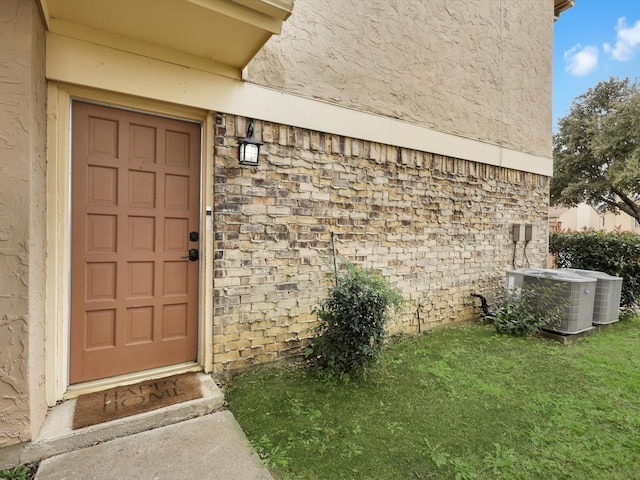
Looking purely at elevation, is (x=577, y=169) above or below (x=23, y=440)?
above

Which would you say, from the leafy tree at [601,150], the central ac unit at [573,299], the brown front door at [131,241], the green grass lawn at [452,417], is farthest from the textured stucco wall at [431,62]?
the leafy tree at [601,150]

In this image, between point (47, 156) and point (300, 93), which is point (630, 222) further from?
point (47, 156)

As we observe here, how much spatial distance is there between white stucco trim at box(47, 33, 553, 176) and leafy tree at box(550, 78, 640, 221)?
14.3 m

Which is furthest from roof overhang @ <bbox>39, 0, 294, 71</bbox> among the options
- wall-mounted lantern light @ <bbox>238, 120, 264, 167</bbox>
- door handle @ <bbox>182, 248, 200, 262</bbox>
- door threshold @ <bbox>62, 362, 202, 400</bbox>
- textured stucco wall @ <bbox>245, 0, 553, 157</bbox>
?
door threshold @ <bbox>62, 362, 202, 400</bbox>

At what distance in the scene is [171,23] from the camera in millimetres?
2443

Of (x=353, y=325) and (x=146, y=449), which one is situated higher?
(x=353, y=325)

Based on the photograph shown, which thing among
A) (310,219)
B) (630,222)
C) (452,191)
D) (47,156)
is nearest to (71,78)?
(47,156)

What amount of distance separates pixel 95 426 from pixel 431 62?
17.5 ft

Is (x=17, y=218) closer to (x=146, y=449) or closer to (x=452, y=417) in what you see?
(x=146, y=449)

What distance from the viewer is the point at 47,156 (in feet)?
7.91

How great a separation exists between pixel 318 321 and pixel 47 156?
274 centimetres

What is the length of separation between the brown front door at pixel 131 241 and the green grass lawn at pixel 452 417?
0.89 m

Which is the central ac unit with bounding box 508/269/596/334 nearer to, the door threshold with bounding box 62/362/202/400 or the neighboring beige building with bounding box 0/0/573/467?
the neighboring beige building with bounding box 0/0/573/467

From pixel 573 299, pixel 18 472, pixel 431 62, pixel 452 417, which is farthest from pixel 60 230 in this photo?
pixel 573 299
